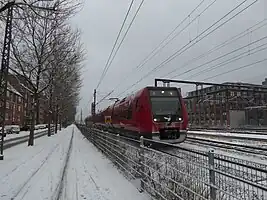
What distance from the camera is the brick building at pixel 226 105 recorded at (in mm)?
52469

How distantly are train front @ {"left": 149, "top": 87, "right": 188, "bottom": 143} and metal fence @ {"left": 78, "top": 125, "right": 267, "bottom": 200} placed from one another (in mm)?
8015

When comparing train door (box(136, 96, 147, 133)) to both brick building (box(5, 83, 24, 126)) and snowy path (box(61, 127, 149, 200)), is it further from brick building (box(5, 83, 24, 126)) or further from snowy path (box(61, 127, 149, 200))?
brick building (box(5, 83, 24, 126))

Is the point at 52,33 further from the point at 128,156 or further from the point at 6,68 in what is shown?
the point at 128,156

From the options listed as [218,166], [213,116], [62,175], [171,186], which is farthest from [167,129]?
[213,116]

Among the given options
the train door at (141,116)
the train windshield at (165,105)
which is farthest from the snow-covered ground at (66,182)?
the train windshield at (165,105)

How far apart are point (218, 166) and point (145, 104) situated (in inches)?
503

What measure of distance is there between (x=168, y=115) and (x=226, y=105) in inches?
1863

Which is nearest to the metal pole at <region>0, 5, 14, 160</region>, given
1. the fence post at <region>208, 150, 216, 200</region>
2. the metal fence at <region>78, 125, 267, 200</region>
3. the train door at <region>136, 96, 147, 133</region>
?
the train door at <region>136, 96, 147, 133</region>

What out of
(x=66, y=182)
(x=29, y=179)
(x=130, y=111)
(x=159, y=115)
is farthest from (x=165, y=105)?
(x=29, y=179)

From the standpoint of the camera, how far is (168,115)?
1725 centimetres

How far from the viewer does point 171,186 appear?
5.54 meters

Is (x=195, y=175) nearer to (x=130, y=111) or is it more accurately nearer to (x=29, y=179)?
(x=29, y=179)

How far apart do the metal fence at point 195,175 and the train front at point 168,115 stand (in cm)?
802

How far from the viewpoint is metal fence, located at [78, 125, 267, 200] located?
11.5 ft
